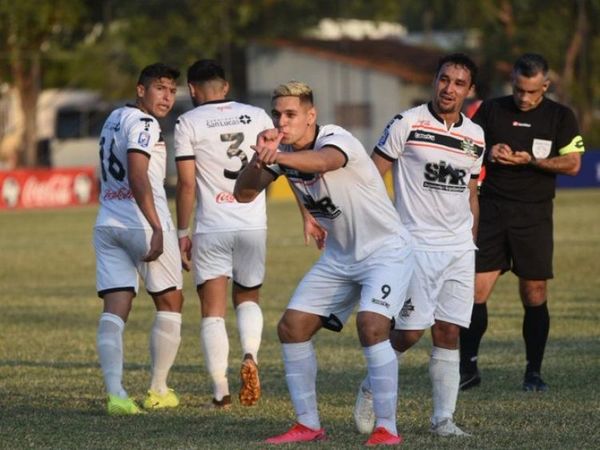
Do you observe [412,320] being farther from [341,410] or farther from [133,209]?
[133,209]

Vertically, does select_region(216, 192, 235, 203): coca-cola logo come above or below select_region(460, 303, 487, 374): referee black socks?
above

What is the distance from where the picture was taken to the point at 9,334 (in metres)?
13.7

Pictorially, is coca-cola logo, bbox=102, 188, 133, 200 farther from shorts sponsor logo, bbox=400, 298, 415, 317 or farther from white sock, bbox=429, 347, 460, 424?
white sock, bbox=429, 347, 460, 424

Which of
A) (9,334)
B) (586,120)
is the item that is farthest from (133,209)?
(586,120)

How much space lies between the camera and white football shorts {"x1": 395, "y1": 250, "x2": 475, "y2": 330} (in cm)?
810

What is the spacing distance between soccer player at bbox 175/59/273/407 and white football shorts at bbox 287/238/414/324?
164 cm

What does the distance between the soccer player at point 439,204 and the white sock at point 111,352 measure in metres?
1.71

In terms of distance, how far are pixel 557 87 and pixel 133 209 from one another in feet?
136

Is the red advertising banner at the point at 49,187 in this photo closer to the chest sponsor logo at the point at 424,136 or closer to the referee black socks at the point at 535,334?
the referee black socks at the point at 535,334

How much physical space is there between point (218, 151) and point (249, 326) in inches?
44.0

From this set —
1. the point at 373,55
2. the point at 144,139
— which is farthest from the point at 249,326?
the point at 373,55

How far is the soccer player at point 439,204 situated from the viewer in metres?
8.12

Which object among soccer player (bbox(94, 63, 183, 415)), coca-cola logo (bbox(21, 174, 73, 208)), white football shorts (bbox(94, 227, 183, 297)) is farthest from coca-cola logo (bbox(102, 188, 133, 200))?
coca-cola logo (bbox(21, 174, 73, 208))

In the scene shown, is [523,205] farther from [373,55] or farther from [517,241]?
[373,55]
